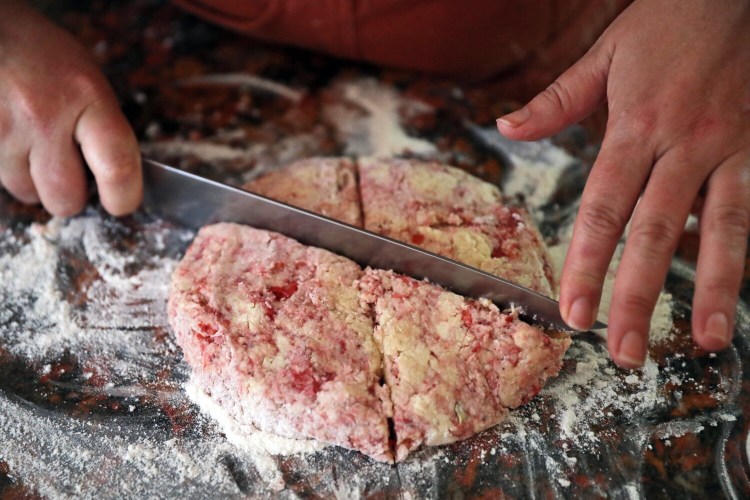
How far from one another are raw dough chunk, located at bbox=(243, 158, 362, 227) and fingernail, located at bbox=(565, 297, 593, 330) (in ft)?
2.56

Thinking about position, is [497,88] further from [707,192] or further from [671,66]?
[707,192]

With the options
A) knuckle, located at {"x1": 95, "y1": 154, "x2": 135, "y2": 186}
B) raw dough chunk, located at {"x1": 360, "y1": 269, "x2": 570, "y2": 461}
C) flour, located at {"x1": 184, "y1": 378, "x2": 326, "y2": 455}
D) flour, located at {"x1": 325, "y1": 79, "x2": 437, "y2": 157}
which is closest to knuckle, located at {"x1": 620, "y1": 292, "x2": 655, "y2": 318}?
raw dough chunk, located at {"x1": 360, "y1": 269, "x2": 570, "y2": 461}

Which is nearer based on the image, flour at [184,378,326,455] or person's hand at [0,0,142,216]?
flour at [184,378,326,455]

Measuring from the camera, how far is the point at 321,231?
1819 mm

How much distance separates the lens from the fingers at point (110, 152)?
6.15 feet

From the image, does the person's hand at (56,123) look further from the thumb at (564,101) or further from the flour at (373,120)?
the thumb at (564,101)

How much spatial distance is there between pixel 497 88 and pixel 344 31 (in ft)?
2.18

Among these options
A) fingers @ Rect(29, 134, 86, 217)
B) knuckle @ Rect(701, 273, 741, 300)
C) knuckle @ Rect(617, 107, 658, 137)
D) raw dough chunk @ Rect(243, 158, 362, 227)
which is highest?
knuckle @ Rect(617, 107, 658, 137)

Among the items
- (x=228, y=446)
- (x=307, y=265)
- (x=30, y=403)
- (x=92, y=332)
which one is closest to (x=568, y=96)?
(x=307, y=265)

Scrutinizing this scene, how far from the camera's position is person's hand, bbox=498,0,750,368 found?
1316mm

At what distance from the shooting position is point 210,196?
1926 millimetres

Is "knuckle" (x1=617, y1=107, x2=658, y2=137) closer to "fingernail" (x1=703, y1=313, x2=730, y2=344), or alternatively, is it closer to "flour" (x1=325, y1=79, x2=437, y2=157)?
"fingernail" (x1=703, y1=313, x2=730, y2=344)

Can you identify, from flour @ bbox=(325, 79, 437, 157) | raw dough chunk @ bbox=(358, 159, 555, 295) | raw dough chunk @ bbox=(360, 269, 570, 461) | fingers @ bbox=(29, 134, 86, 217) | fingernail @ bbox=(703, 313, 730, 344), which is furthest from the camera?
flour @ bbox=(325, 79, 437, 157)

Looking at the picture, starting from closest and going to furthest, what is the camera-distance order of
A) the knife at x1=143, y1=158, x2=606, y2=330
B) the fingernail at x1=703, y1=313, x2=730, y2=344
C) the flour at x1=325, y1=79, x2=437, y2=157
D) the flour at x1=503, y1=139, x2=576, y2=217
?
the fingernail at x1=703, y1=313, x2=730, y2=344
the knife at x1=143, y1=158, x2=606, y2=330
the flour at x1=503, y1=139, x2=576, y2=217
the flour at x1=325, y1=79, x2=437, y2=157
